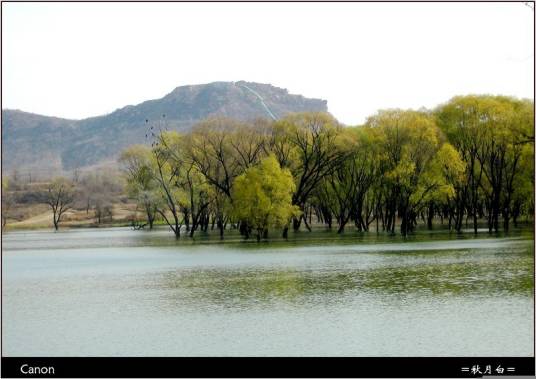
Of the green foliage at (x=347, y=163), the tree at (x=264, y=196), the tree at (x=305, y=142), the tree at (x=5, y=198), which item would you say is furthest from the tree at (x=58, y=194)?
the tree at (x=264, y=196)

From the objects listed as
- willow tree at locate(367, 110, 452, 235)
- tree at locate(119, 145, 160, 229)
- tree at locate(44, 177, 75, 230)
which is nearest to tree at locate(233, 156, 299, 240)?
willow tree at locate(367, 110, 452, 235)

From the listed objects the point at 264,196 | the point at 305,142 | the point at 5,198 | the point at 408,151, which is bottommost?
the point at 264,196

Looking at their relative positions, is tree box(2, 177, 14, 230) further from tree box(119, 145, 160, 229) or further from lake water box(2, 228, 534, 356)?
lake water box(2, 228, 534, 356)

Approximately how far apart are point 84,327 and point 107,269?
21080mm

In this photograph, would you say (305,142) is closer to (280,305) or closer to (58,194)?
(280,305)

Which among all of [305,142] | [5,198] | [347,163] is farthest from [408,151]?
[5,198]

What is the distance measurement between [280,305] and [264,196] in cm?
4127

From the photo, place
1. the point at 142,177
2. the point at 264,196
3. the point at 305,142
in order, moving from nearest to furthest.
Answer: the point at 264,196 < the point at 305,142 < the point at 142,177

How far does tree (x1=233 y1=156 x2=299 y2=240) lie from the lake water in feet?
59.8

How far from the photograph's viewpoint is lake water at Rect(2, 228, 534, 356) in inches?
858

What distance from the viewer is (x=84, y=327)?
26.1 meters

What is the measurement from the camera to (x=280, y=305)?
95.1ft

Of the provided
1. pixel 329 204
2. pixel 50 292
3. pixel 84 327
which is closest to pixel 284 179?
pixel 329 204

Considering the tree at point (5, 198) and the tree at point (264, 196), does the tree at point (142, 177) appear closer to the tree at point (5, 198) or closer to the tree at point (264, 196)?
the tree at point (5, 198)
